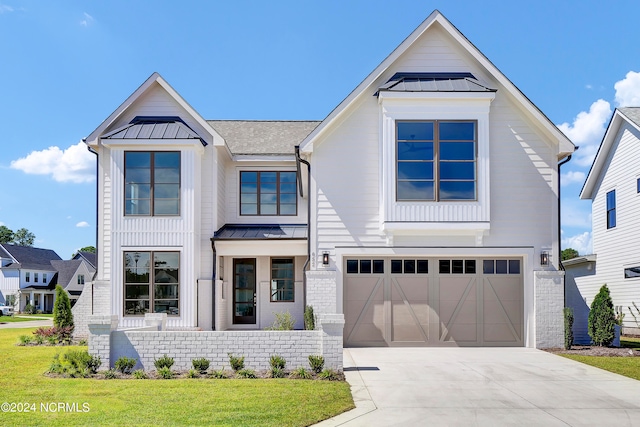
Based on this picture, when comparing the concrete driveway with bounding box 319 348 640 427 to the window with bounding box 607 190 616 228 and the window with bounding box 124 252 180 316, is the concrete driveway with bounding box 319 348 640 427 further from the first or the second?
the window with bounding box 607 190 616 228

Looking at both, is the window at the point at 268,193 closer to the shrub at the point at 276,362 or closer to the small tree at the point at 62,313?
the small tree at the point at 62,313

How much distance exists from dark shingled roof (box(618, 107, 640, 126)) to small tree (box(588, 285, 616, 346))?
8891 millimetres

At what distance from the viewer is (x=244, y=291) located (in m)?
20.5

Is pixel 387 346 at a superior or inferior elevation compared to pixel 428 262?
inferior

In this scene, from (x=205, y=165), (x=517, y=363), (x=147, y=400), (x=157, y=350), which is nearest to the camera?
(x=147, y=400)

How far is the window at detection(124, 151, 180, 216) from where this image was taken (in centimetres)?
1802

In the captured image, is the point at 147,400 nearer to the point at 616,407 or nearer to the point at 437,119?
the point at 616,407

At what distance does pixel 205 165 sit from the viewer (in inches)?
736

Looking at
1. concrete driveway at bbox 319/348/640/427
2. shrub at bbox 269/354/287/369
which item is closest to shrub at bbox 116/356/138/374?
shrub at bbox 269/354/287/369

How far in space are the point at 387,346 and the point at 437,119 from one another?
6.25 metres

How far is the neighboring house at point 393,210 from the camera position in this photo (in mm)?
16234

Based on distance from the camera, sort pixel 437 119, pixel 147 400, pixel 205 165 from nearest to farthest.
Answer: pixel 147 400 → pixel 437 119 → pixel 205 165

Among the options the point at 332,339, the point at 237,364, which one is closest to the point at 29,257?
the point at 237,364

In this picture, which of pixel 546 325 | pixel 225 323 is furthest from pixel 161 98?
pixel 546 325
